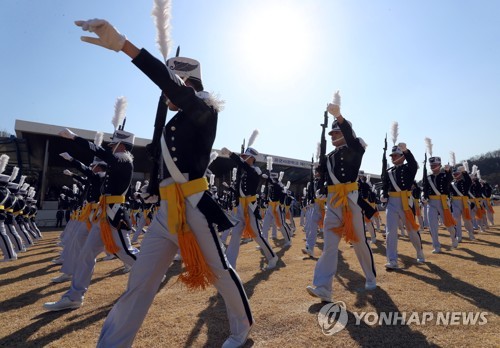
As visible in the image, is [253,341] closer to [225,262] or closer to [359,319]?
[225,262]

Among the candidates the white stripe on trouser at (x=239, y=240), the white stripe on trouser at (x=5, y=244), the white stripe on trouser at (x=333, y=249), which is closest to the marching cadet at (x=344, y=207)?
the white stripe on trouser at (x=333, y=249)

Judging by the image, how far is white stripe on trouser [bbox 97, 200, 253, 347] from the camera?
2.40 metres

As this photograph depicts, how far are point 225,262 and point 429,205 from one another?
813cm

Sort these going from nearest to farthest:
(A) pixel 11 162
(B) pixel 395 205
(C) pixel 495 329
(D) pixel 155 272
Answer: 1. (D) pixel 155 272
2. (C) pixel 495 329
3. (B) pixel 395 205
4. (A) pixel 11 162

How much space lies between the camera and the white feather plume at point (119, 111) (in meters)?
5.78

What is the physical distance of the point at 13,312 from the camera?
4.12 m

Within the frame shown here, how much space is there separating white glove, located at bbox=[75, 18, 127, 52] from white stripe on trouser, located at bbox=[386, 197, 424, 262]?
19.7 feet

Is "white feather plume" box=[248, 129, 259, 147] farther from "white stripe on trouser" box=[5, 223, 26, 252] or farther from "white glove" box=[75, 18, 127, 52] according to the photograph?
"white stripe on trouser" box=[5, 223, 26, 252]

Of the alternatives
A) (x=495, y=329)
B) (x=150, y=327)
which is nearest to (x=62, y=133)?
(x=150, y=327)

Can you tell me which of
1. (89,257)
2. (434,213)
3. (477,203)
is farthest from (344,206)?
(477,203)

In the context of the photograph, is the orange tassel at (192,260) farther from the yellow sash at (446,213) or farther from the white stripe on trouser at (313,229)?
the yellow sash at (446,213)

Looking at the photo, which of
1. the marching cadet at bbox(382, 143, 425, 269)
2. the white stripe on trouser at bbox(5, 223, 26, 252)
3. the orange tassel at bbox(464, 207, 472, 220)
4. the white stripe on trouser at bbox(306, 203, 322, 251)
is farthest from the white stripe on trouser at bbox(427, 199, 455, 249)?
the white stripe on trouser at bbox(5, 223, 26, 252)

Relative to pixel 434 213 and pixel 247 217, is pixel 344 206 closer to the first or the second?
pixel 247 217

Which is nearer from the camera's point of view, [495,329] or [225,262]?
[225,262]
